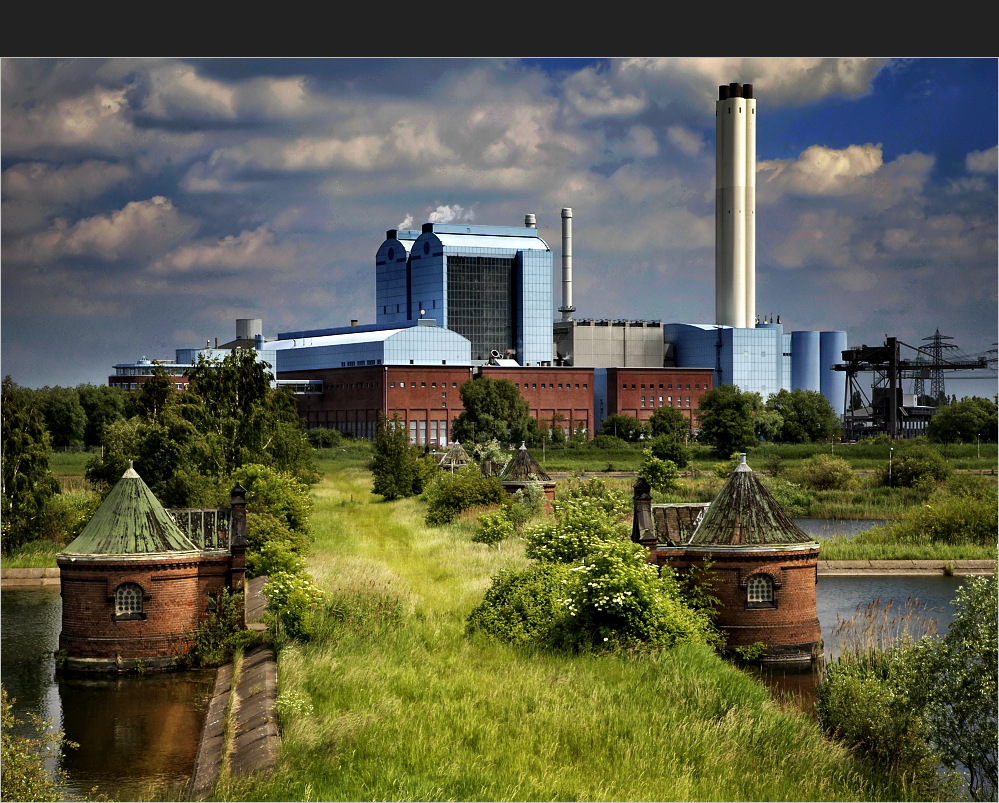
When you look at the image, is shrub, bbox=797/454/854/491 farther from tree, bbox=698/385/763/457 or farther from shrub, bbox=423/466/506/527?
Result: shrub, bbox=423/466/506/527

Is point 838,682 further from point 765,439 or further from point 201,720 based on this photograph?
point 765,439

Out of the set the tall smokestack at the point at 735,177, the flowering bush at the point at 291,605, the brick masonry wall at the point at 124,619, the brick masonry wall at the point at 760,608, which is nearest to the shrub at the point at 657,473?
the brick masonry wall at the point at 760,608

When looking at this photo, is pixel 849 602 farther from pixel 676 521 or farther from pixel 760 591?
pixel 760 591

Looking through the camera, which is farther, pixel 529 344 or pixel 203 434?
pixel 529 344

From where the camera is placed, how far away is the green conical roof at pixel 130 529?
78.0 feet

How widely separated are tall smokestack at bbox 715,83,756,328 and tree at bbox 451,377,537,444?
27.5 meters

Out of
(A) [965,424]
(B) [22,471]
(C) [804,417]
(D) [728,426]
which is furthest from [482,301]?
(B) [22,471]

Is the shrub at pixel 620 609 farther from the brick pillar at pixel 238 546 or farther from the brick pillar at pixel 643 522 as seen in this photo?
the brick pillar at pixel 238 546

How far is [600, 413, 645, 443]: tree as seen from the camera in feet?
362

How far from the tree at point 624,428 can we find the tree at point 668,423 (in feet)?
5.50

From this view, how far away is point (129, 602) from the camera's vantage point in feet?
78.6

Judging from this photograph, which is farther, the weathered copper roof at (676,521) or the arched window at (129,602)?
the weathered copper roof at (676,521)

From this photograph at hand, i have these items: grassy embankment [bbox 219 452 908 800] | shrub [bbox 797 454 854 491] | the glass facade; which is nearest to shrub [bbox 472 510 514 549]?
grassy embankment [bbox 219 452 908 800]

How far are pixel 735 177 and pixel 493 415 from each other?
33.7m
